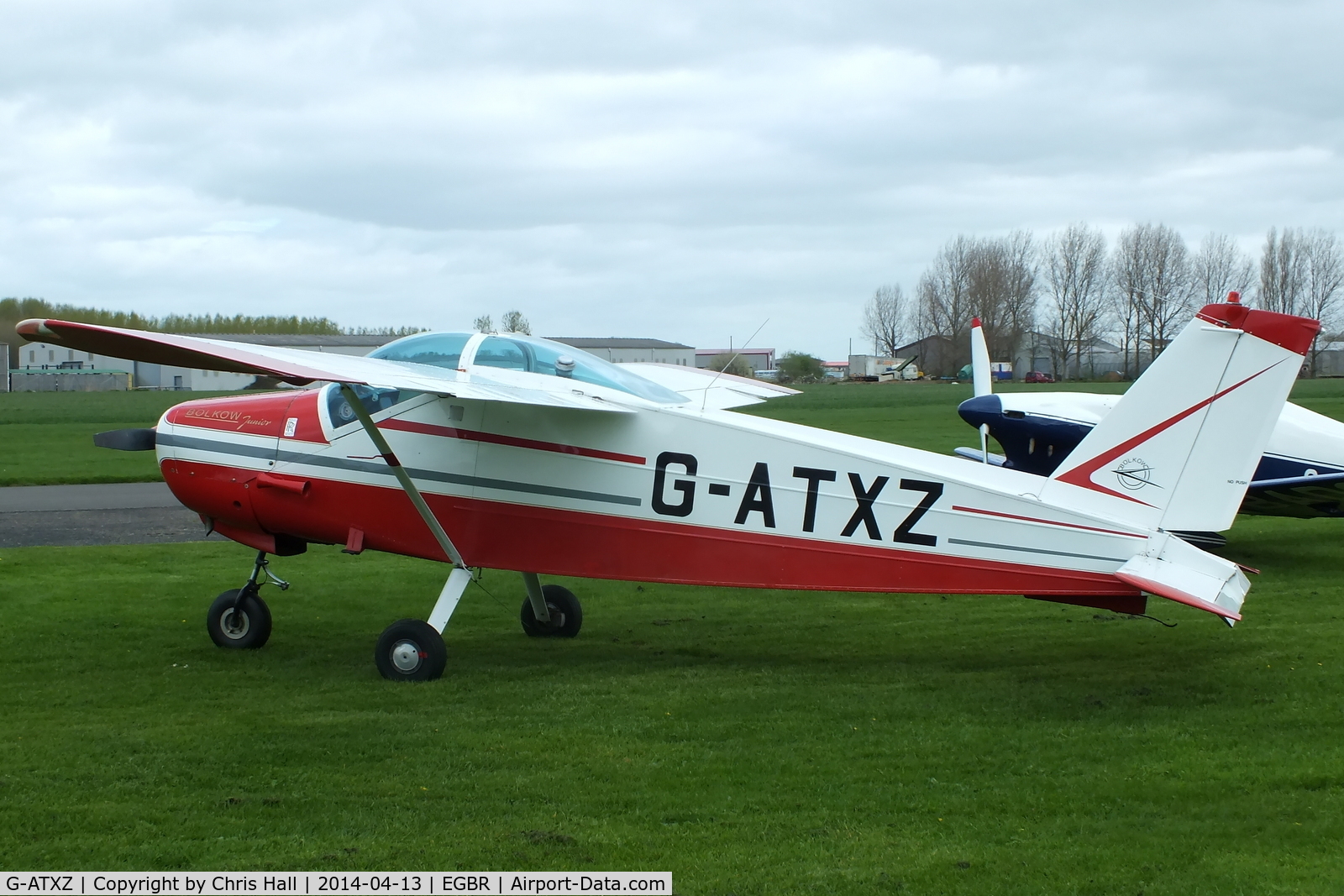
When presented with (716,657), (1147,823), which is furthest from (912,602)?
(1147,823)

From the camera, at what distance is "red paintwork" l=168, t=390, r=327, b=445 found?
7984mm

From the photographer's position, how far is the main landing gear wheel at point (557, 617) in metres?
9.02

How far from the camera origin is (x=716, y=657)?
8.20m

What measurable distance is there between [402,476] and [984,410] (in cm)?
779

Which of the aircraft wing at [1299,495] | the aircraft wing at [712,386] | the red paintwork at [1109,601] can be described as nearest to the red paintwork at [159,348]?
the aircraft wing at [712,386]

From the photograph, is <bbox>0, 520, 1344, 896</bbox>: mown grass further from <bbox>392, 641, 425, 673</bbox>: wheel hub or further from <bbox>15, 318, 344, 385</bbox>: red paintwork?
<bbox>15, 318, 344, 385</bbox>: red paintwork

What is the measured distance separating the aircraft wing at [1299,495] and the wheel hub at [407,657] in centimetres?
846

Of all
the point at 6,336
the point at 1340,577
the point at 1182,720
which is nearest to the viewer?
the point at 1182,720

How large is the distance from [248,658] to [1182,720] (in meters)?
6.15

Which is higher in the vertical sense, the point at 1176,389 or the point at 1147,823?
the point at 1176,389

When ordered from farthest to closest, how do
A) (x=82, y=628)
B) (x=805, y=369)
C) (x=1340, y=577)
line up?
(x=805, y=369)
(x=1340, y=577)
(x=82, y=628)

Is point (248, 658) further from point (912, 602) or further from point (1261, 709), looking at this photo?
point (1261, 709)

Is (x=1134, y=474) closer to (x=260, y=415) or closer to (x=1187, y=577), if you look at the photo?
(x=1187, y=577)

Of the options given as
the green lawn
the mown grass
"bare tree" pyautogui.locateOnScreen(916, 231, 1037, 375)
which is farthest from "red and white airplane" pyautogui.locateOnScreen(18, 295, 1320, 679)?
"bare tree" pyautogui.locateOnScreen(916, 231, 1037, 375)
